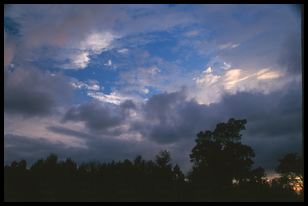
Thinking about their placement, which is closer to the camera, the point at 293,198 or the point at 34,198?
the point at 34,198

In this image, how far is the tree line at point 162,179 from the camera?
123 feet

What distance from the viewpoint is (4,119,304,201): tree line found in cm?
3747

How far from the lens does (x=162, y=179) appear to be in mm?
42062

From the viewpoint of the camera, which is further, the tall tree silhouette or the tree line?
the tall tree silhouette

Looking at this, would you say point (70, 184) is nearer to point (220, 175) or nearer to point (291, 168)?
point (220, 175)

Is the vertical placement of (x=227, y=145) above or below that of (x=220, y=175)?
above

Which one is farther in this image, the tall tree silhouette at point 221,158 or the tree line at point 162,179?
the tall tree silhouette at point 221,158

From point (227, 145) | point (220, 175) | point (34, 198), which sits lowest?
point (34, 198)

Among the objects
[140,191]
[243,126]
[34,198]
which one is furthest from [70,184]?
[243,126]
